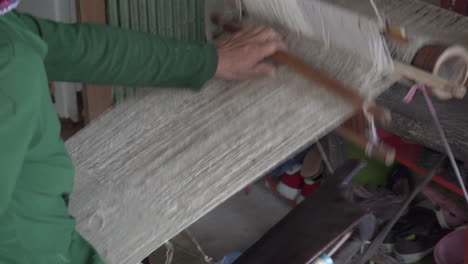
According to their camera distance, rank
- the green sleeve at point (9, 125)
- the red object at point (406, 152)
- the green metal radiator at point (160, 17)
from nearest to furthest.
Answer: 1. the green sleeve at point (9, 125)
2. the red object at point (406, 152)
3. the green metal radiator at point (160, 17)

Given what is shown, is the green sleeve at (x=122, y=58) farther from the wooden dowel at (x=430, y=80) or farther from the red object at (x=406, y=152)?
the red object at (x=406, y=152)

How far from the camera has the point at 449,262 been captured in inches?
69.8

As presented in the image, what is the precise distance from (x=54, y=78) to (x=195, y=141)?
0.95 ft

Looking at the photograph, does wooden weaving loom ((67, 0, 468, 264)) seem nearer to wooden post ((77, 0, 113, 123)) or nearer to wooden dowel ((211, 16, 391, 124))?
wooden dowel ((211, 16, 391, 124))

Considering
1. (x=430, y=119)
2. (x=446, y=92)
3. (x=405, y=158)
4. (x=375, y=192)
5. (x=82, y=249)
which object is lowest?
(x=375, y=192)

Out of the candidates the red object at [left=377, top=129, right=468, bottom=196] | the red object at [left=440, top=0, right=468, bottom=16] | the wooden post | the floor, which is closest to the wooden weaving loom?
the red object at [left=440, top=0, right=468, bottom=16]

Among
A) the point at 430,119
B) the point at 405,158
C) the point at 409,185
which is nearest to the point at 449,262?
the point at 409,185

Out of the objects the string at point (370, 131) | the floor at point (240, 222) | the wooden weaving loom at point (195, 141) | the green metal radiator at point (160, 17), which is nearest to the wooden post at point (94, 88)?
the green metal radiator at point (160, 17)

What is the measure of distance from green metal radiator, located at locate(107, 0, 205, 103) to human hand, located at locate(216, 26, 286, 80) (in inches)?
28.0

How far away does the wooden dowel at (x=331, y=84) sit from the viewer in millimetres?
926

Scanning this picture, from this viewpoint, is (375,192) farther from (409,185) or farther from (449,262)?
(449,262)

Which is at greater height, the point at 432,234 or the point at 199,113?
the point at 199,113

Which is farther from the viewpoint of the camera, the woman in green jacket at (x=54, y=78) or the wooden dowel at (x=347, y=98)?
the wooden dowel at (x=347, y=98)

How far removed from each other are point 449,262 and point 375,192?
0.31m
